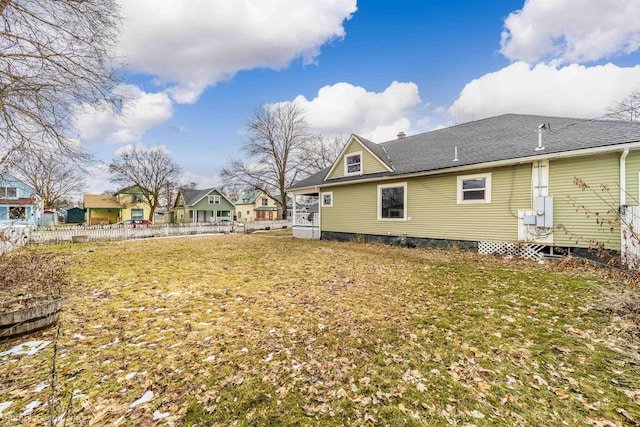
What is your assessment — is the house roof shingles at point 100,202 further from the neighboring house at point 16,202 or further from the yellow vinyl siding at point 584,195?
the yellow vinyl siding at point 584,195

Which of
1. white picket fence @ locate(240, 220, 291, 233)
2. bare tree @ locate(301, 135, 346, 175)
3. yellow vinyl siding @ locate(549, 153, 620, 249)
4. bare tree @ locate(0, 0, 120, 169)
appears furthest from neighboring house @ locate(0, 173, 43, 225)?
bare tree @ locate(301, 135, 346, 175)

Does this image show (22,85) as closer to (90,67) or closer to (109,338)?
(90,67)

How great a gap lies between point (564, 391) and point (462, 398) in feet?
3.42

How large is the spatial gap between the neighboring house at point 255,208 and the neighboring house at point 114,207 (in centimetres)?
1614

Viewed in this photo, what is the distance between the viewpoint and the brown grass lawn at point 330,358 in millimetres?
2221

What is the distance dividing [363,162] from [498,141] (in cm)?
591

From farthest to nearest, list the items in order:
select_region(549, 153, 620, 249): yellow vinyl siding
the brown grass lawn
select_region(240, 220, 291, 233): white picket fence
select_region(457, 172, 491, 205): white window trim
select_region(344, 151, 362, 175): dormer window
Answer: select_region(240, 220, 291, 233): white picket fence → select_region(344, 151, 362, 175): dormer window → select_region(457, 172, 491, 205): white window trim → select_region(549, 153, 620, 249): yellow vinyl siding → the brown grass lawn

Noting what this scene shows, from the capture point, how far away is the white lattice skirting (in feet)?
28.1

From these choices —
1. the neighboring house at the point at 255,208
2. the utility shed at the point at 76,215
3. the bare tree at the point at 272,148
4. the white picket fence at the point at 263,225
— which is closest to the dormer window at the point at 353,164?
the white picket fence at the point at 263,225

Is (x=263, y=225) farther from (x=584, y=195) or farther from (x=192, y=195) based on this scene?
(x=584, y=195)

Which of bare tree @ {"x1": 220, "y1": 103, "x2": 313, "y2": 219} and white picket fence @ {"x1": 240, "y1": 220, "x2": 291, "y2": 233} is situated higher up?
bare tree @ {"x1": 220, "y1": 103, "x2": 313, "y2": 219}

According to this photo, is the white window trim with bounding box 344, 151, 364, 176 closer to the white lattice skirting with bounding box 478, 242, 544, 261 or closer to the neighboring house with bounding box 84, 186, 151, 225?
the white lattice skirting with bounding box 478, 242, 544, 261

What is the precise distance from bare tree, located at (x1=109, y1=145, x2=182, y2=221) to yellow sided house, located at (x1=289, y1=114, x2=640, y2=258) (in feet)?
98.6

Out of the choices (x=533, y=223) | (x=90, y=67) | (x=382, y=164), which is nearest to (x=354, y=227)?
(x=382, y=164)
